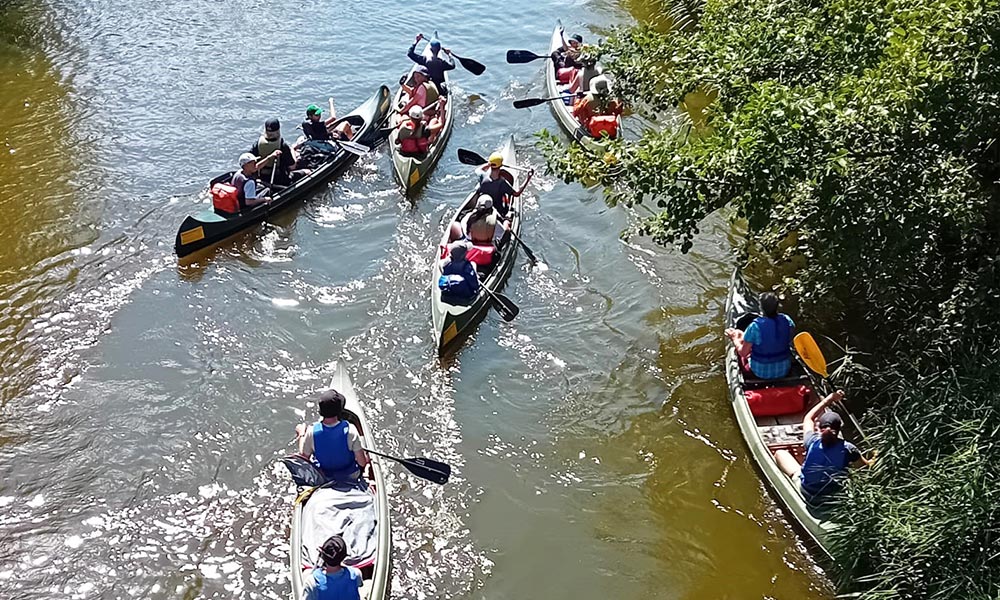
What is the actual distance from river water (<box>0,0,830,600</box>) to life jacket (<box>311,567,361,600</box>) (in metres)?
1.12

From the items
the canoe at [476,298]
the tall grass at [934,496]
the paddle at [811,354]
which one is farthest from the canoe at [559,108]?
the tall grass at [934,496]

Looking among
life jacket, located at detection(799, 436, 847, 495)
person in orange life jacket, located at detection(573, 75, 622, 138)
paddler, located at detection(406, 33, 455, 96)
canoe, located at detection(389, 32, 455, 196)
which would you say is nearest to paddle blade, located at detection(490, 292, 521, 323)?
canoe, located at detection(389, 32, 455, 196)

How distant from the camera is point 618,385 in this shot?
11047 mm

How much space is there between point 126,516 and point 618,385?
5997 mm

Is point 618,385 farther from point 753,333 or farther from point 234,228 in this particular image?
point 234,228

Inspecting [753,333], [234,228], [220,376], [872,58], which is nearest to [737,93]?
[872,58]

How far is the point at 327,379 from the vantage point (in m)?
11.0

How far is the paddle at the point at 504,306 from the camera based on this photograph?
1177 centimetres

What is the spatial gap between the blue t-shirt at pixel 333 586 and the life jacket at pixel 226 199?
791 cm

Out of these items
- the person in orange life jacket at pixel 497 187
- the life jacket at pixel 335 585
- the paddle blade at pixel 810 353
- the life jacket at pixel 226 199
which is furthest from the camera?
the person in orange life jacket at pixel 497 187

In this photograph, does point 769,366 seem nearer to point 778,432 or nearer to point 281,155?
point 778,432

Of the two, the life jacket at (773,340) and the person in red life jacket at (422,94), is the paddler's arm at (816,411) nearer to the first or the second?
the life jacket at (773,340)

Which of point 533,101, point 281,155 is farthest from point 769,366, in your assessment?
point 533,101

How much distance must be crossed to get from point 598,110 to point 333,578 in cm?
1218
